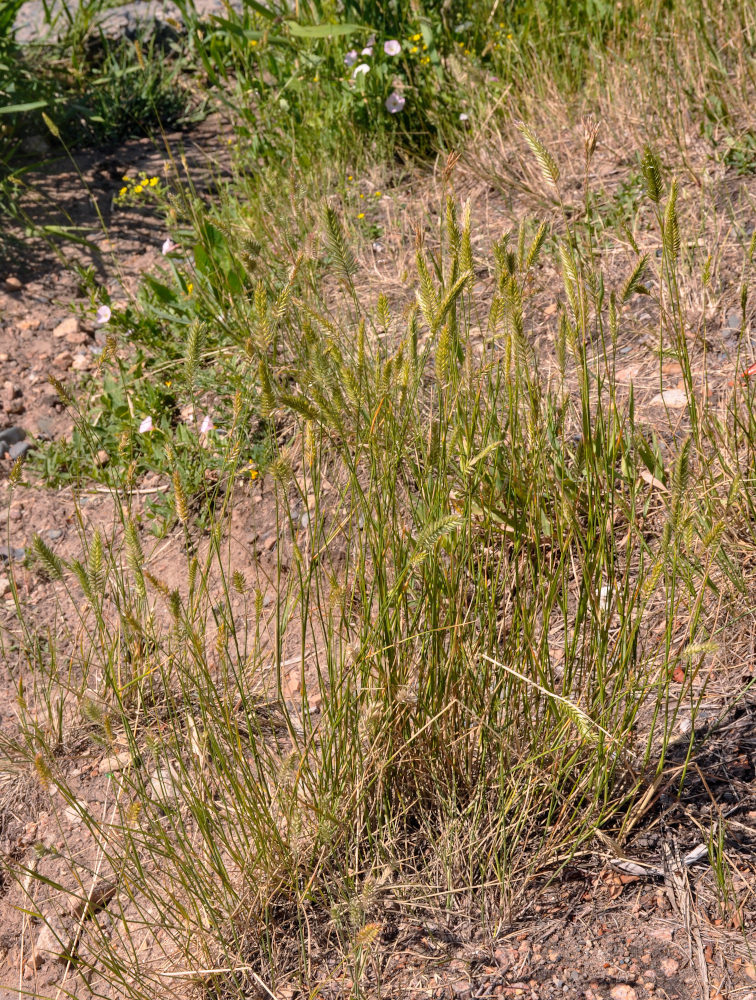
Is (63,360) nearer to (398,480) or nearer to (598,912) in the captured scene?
(398,480)

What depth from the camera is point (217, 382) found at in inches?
114

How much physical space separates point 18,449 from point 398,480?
139cm

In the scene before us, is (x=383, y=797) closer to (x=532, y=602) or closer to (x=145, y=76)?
(x=532, y=602)


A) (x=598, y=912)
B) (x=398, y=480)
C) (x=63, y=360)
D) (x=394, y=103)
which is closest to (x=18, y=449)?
(x=63, y=360)

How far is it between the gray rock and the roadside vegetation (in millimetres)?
186

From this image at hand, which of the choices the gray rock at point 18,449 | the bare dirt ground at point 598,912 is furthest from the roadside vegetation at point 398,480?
the gray rock at point 18,449

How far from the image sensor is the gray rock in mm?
3104

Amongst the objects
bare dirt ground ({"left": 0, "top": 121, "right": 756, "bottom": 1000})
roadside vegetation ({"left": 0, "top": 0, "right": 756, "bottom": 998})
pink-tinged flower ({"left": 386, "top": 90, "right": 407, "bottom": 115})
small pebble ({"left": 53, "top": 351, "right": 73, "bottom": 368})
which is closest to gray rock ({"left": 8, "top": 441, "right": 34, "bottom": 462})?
roadside vegetation ({"left": 0, "top": 0, "right": 756, "bottom": 998})

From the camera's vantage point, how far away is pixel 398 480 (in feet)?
8.19

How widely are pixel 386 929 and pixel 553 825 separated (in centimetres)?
35

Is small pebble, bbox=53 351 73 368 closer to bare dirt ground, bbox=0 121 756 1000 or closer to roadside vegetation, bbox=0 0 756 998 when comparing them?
roadside vegetation, bbox=0 0 756 998

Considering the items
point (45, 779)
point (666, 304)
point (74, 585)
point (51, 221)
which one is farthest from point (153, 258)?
point (45, 779)

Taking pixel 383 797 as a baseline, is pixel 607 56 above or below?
above

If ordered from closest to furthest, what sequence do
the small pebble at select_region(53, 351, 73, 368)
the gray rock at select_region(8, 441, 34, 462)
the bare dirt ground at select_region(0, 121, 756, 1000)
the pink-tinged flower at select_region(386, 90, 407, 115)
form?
the bare dirt ground at select_region(0, 121, 756, 1000), the gray rock at select_region(8, 441, 34, 462), the small pebble at select_region(53, 351, 73, 368), the pink-tinged flower at select_region(386, 90, 407, 115)
